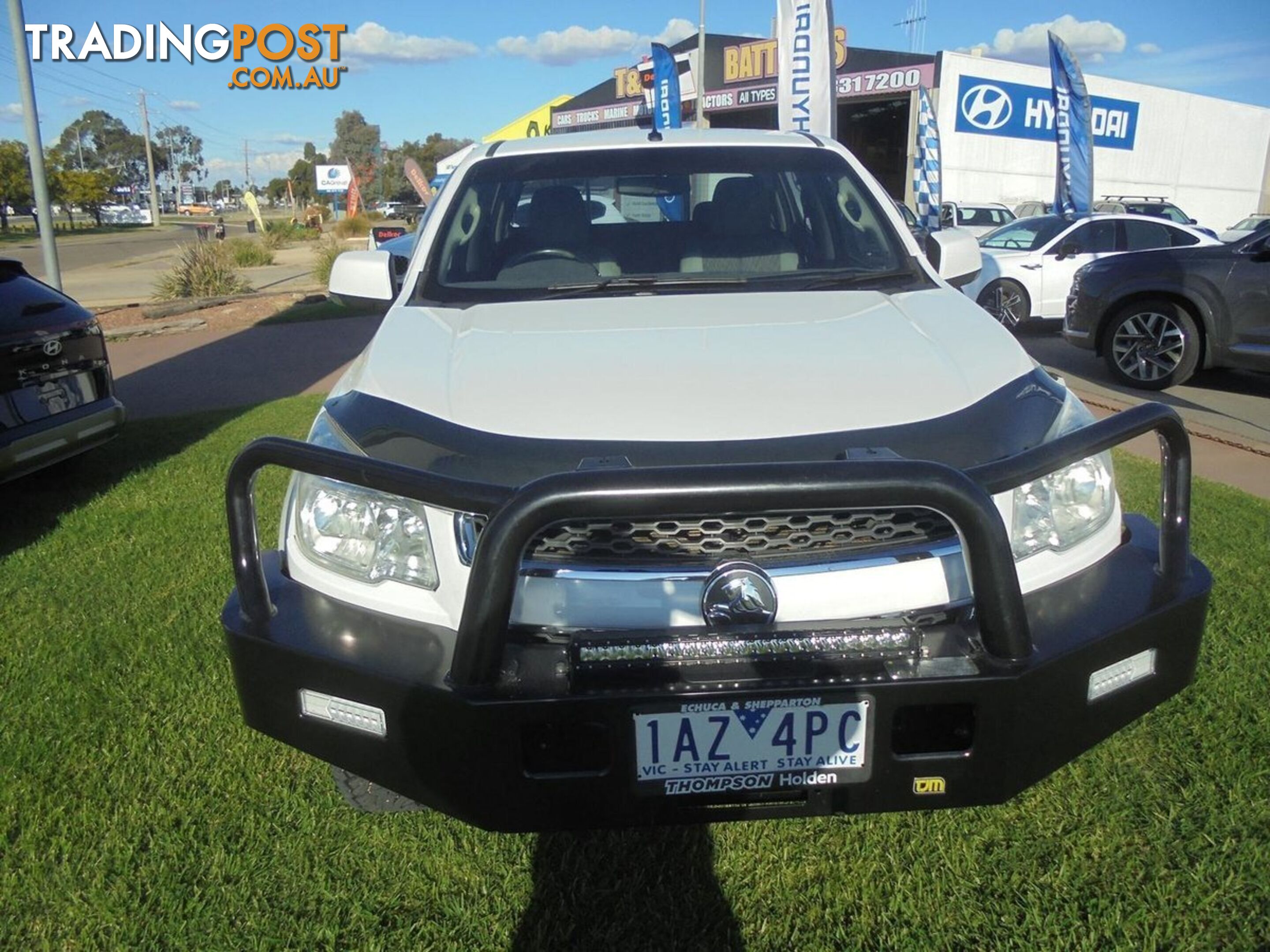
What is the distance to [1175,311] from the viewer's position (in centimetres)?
795

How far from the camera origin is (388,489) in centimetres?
181

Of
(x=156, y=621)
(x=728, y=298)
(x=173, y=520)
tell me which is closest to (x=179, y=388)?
(x=173, y=520)

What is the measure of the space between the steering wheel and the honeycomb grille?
1583 mm

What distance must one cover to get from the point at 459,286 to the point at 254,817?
1680 mm

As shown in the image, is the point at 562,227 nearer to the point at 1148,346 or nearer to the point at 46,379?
the point at 46,379

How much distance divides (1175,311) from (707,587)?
25.1 feet

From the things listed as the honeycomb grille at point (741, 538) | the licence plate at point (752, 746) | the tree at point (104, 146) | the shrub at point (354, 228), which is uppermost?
the tree at point (104, 146)

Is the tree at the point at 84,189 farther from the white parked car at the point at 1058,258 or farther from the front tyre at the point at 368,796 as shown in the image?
the front tyre at the point at 368,796

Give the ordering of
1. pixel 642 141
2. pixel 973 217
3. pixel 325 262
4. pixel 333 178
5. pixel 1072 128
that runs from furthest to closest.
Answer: pixel 333 178 < pixel 973 217 < pixel 325 262 < pixel 1072 128 < pixel 642 141

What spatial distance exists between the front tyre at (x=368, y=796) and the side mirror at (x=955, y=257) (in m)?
2.40

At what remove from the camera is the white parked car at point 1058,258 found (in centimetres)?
1129

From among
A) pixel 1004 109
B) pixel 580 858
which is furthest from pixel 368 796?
pixel 1004 109

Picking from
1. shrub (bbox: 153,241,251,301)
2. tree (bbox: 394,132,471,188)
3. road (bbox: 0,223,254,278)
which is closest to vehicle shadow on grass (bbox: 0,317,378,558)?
shrub (bbox: 153,241,251,301)

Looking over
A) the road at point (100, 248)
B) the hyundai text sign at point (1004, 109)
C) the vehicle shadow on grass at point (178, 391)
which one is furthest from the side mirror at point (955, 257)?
the hyundai text sign at point (1004, 109)
